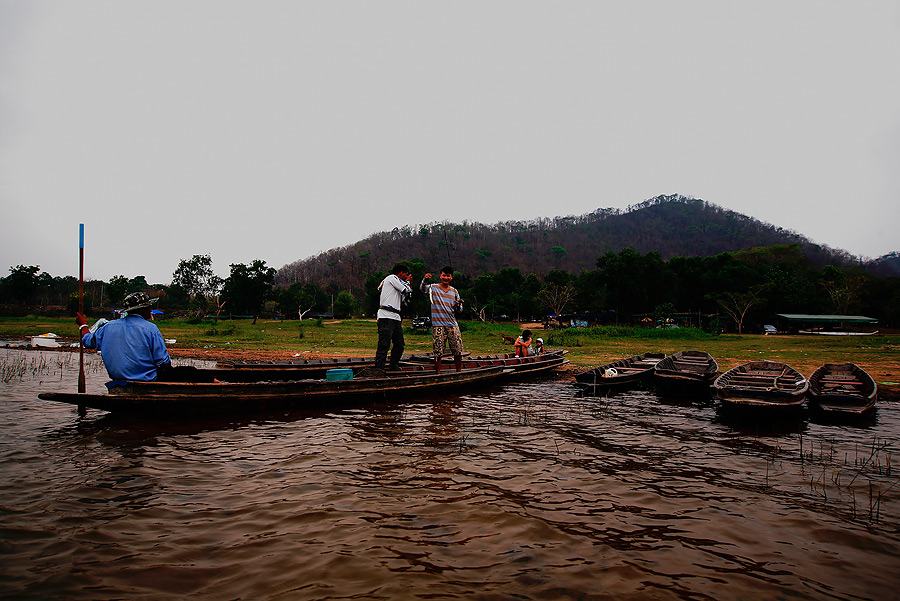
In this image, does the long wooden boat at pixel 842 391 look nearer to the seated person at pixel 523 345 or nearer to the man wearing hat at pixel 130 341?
the seated person at pixel 523 345

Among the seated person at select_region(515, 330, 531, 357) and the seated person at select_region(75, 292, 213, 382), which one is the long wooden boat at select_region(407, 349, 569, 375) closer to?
the seated person at select_region(515, 330, 531, 357)

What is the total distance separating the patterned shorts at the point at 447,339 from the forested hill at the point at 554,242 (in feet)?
336

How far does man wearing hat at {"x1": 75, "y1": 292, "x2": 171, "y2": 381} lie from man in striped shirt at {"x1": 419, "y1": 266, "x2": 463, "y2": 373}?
16.8 feet

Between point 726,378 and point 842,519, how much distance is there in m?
5.94

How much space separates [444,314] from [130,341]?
589cm

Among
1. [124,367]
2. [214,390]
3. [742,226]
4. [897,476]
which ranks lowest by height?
[897,476]

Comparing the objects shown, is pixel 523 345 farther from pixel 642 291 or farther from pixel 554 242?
pixel 554 242

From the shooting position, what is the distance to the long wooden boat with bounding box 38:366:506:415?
6586 millimetres

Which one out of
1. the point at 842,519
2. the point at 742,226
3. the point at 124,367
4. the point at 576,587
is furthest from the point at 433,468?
the point at 742,226

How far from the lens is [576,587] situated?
2951mm

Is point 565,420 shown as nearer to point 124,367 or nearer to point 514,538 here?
point 514,538

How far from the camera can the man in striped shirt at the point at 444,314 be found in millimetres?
10016

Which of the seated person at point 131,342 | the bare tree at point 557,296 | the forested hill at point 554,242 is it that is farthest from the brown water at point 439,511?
the forested hill at point 554,242

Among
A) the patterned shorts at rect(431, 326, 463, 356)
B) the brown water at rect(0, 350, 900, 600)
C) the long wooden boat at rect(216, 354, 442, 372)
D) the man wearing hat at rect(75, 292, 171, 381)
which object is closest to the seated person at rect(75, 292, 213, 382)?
the man wearing hat at rect(75, 292, 171, 381)
